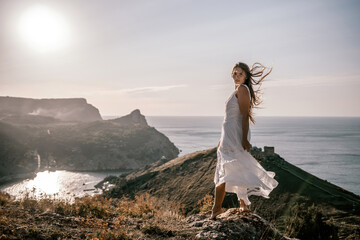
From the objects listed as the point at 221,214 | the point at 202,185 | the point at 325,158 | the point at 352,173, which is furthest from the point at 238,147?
the point at 325,158

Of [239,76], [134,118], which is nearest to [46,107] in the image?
[134,118]

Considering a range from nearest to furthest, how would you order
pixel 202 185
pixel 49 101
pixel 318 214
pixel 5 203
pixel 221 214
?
1. pixel 221 214
2. pixel 5 203
3. pixel 318 214
4. pixel 202 185
5. pixel 49 101

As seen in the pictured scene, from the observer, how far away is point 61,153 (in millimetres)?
88125

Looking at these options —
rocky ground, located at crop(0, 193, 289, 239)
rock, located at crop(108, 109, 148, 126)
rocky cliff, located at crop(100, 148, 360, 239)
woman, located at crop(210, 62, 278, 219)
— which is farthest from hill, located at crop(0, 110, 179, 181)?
woman, located at crop(210, 62, 278, 219)

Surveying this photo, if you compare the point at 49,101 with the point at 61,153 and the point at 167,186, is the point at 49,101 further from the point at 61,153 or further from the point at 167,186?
the point at 167,186

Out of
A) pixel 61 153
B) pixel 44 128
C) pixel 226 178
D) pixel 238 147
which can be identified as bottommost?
pixel 61 153

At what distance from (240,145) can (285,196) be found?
16.8 m

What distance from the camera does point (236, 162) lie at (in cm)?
464

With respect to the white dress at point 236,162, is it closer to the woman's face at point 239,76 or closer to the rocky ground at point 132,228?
the woman's face at point 239,76

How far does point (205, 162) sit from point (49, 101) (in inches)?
7364

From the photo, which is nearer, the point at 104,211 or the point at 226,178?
the point at 226,178

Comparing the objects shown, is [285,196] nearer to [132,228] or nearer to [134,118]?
[132,228]

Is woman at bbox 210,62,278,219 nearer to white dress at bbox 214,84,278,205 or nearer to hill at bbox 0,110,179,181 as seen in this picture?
white dress at bbox 214,84,278,205

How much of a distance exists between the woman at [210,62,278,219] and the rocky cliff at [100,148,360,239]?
228 inches
